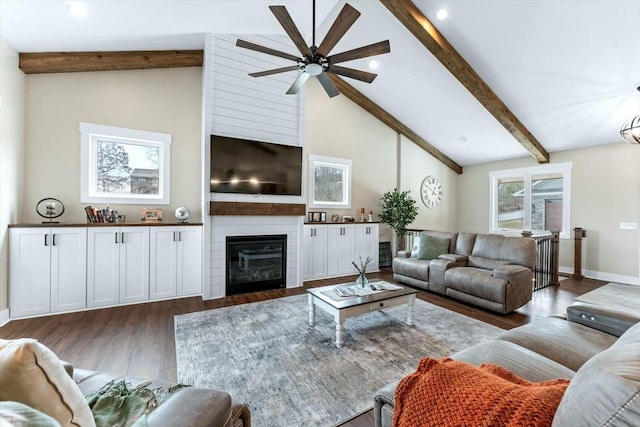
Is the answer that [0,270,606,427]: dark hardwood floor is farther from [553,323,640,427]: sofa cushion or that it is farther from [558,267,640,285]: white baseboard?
[558,267,640,285]: white baseboard

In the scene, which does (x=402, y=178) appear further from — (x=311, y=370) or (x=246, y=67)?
(x=311, y=370)

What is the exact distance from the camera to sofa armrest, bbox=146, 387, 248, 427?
2.77 feet

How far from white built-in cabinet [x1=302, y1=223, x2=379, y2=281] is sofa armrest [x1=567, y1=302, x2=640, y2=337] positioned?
3.40m

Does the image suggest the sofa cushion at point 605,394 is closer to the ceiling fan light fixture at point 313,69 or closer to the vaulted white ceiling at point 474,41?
the ceiling fan light fixture at point 313,69

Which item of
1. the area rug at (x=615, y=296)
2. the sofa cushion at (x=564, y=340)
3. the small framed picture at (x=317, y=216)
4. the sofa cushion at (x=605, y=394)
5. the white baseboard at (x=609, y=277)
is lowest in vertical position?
the area rug at (x=615, y=296)

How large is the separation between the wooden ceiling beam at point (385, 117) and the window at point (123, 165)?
11.6 feet

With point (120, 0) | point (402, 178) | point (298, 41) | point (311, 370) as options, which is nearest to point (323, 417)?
point (311, 370)

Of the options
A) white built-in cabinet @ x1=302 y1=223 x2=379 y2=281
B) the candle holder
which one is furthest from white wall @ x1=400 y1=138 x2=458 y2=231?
the candle holder

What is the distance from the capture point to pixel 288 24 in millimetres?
2312

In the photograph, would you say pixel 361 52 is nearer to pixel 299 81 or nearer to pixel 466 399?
pixel 299 81

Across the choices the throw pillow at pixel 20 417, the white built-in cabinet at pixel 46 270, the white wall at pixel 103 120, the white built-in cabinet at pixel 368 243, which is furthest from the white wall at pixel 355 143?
the throw pillow at pixel 20 417

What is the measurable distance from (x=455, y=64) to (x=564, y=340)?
3862mm

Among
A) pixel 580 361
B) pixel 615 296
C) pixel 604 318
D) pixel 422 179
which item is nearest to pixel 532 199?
pixel 422 179

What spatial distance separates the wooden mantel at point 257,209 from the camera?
3.91 m
